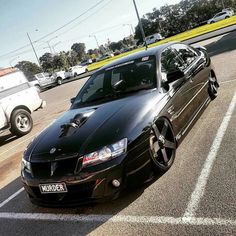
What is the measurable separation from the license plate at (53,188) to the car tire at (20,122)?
6.58 m

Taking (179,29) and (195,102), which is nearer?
(195,102)

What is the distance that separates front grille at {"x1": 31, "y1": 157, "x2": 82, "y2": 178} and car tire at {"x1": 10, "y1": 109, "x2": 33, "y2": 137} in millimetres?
6457

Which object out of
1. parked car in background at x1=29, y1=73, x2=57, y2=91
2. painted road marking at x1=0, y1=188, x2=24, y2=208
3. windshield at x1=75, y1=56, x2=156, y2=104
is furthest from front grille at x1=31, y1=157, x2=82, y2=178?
parked car in background at x1=29, y1=73, x2=57, y2=91

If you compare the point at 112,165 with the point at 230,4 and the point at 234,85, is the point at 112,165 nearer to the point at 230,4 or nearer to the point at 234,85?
the point at 234,85

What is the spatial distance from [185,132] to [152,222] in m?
1.95

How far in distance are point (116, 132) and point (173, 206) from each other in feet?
3.33

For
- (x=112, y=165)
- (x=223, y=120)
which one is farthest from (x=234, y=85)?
(x=112, y=165)

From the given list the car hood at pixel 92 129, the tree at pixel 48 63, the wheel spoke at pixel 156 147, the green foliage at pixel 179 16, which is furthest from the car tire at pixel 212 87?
the tree at pixel 48 63

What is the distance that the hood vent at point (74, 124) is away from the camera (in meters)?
4.20

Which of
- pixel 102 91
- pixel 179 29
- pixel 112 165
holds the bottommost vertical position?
pixel 179 29

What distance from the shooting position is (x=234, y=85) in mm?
7719

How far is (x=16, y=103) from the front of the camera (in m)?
10.2

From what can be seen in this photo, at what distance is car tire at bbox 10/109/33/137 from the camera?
999cm

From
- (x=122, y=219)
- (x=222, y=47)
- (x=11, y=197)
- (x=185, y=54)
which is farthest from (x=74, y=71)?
(x=122, y=219)
